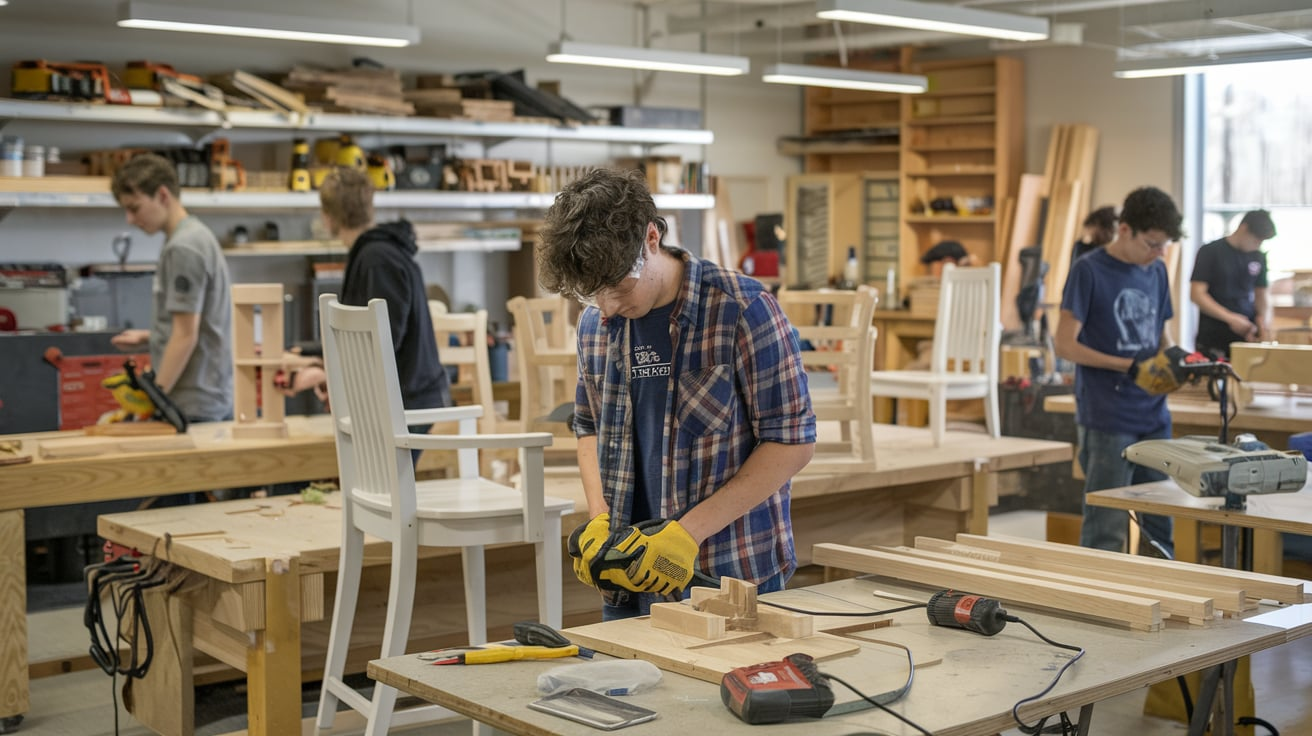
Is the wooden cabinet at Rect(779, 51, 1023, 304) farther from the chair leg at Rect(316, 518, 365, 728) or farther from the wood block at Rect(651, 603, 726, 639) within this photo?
the wood block at Rect(651, 603, 726, 639)

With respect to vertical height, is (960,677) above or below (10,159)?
below

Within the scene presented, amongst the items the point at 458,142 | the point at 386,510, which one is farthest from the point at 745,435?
the point at 458,142

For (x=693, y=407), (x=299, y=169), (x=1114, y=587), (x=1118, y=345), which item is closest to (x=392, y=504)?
(x=693, y=407)

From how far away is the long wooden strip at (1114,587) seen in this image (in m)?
2.32

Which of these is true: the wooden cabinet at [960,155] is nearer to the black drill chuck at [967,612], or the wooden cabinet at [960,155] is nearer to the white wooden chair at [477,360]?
the white wooden chair at [477,360]

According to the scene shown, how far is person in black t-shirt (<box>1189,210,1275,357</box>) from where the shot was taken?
735 centimetres

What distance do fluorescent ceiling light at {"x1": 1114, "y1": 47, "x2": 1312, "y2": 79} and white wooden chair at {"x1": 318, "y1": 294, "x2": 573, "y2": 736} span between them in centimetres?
413

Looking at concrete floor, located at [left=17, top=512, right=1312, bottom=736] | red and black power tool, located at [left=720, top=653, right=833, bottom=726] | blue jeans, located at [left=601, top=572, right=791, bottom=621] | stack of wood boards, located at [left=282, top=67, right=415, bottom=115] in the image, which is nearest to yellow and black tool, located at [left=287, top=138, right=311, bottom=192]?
stack of wood boards, located at [left=282, top=67, right=415, bottom=115]

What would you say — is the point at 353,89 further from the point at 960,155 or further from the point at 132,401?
the point at 960,155

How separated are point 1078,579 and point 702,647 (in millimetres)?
796

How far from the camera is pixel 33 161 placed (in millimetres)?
7012

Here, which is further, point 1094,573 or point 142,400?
point 142,400

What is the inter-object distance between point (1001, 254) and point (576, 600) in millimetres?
6801

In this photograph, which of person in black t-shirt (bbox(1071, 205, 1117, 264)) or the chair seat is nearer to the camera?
the chair seat
